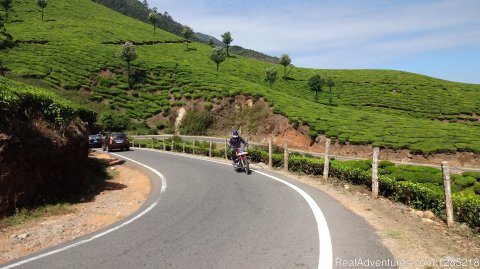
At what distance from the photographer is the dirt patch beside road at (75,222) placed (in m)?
7.28

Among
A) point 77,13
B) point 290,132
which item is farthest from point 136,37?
point 290,132

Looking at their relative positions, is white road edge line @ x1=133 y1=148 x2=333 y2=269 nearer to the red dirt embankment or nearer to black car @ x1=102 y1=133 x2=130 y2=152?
the red dirt embankment

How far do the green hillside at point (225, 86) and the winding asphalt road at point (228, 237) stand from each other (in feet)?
97.8

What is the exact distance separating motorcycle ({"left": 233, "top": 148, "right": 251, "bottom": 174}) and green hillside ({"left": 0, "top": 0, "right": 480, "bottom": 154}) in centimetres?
2443

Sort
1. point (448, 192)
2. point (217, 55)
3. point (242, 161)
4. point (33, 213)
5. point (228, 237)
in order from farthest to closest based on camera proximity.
→ point (217, 55) < point (242, 161) < point (33, 213) < point (448, 192) < point (228, 237)

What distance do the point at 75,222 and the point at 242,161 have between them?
8646mm

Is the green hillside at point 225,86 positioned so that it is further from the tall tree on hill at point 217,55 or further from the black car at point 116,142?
the black car at point 116,142

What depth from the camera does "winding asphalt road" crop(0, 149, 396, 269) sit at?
584 cm

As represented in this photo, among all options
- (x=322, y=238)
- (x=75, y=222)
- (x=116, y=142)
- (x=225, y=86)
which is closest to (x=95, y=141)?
(x=116, y=142)

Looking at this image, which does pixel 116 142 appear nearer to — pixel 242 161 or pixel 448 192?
pixel 242 161

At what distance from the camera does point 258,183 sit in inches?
538

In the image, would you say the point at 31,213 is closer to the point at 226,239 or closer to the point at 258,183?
the point at 226,239

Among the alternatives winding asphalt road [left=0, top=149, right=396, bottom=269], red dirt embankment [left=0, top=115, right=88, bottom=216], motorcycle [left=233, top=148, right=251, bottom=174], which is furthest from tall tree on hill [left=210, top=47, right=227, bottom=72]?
winding asphalt road [left=0, top=149, right=396, bottom=269]

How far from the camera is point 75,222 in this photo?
9.03 m
